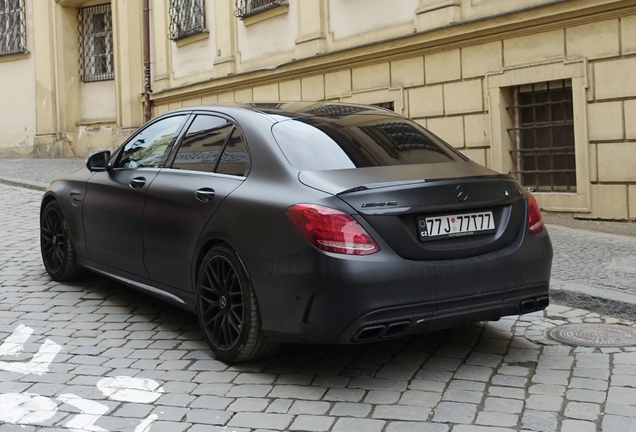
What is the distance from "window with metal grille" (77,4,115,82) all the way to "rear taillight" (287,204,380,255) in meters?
21.5

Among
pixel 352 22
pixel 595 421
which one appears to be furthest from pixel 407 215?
pixel 352 22

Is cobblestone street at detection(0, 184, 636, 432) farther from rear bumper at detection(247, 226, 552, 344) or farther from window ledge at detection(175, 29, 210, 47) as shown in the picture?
window ledge at detection(175, 29, 210, 47)

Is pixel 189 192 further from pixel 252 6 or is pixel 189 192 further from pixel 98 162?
pixel 252 6

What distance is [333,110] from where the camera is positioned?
18.1 feet

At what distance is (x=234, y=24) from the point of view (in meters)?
17.0

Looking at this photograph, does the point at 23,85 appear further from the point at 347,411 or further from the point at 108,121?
the point at 347,411

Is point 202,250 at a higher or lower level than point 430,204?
lower

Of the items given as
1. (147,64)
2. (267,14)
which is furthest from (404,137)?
(147,64)

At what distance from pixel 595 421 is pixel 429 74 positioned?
8.68 meters

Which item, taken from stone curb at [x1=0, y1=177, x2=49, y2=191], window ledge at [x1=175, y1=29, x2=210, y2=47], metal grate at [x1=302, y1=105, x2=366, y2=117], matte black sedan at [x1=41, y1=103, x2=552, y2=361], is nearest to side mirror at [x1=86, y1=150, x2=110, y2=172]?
matte black sedan at [x1=41, y1=103, x2=552, y2=361]

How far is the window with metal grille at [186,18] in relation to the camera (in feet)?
60.3

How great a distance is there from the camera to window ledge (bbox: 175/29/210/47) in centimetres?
1811


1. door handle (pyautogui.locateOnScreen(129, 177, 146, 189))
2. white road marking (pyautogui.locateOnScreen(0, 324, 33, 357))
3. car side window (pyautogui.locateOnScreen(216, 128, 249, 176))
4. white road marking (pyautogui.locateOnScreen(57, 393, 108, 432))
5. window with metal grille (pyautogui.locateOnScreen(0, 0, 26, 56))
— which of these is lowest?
white road marking (pyautogui.locateOnScreen(57, 393, 108, 432))

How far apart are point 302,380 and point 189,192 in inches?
55.2
